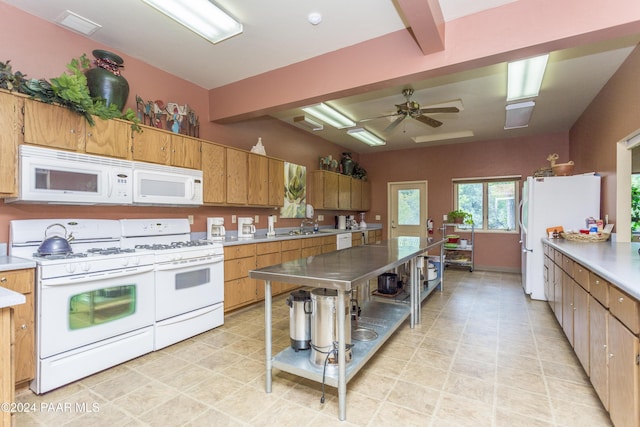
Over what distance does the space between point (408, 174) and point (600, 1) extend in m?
5.25

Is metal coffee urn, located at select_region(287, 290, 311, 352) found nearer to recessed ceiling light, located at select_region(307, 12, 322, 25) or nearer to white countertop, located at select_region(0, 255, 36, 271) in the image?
white countertop, located at select_region(0, 255, 36, 271)

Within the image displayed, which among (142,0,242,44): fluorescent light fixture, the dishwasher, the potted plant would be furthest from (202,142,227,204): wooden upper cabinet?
the potted plant

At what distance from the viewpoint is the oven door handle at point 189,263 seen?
2.79 meters

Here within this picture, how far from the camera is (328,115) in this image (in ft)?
14.5

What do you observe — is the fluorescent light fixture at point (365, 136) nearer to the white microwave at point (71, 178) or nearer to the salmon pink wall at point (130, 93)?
the salmon pink wall at point (130, 93)

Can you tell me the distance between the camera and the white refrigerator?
3.89 meters

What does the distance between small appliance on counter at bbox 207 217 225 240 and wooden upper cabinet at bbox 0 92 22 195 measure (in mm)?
1856

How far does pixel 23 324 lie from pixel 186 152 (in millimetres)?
2061

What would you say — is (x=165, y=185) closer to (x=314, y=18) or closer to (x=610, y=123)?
(x=314, y=18)

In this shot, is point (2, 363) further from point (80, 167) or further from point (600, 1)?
point (600, 1)

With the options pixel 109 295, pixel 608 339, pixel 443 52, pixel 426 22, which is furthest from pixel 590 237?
pixel 109 295

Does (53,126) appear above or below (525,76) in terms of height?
below

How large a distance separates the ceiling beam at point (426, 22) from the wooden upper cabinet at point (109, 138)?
2604 millimetres

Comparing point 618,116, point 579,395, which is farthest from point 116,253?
point 618,116
